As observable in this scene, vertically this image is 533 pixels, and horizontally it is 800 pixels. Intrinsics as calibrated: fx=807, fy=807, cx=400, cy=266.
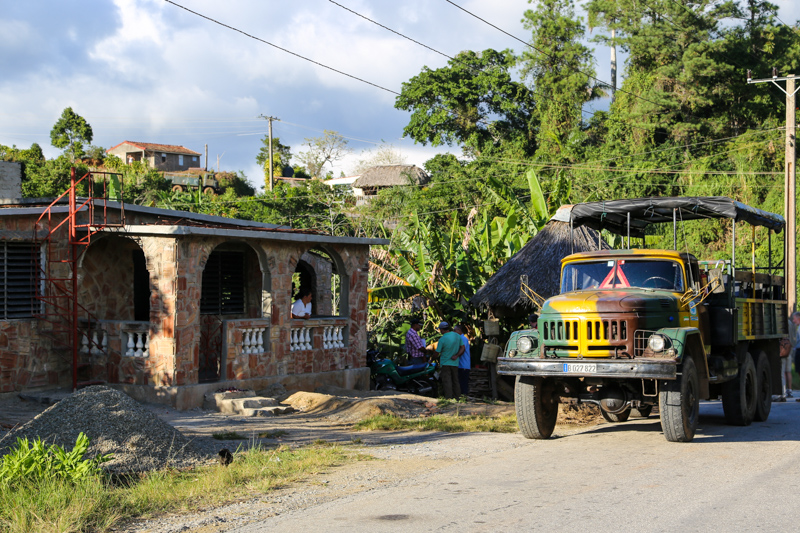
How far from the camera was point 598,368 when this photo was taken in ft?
31.6

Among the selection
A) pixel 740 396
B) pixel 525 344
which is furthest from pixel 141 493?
pixel 740 396

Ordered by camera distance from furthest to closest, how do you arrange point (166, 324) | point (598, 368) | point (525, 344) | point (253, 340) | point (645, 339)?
point (253, 340) → point (166, 324) → point (525, 344) → point (645, 339) → point (598, 368)

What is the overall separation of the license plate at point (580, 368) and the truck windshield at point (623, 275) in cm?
174

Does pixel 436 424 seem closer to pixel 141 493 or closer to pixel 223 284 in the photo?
pixel 141 493

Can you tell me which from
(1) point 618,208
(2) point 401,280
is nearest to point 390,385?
(2) point 401,280

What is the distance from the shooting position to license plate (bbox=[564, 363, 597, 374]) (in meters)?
9.66

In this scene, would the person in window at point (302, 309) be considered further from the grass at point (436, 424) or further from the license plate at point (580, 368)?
the license plate at point (580, 368)

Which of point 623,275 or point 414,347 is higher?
point 623,275

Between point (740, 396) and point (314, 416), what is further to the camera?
point (314, 416)

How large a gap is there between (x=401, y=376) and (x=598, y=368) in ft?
28.4

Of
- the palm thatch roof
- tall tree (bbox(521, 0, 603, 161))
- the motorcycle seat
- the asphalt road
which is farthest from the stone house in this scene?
the palm thatch roof

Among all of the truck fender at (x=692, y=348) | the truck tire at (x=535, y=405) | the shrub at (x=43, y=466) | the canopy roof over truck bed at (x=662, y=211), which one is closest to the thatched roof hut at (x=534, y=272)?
the canopy roof over truck bed at (x=662, y=211)

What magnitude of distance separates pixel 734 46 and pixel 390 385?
2723 centimetres

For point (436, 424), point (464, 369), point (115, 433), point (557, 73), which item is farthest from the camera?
point (557, 73)
